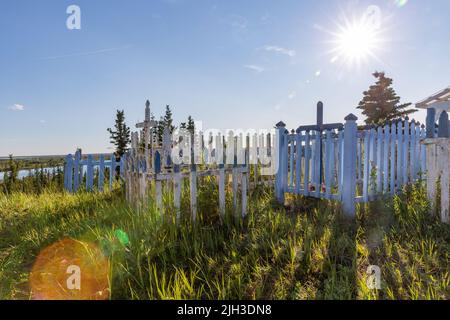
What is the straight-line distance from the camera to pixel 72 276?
2.90 m

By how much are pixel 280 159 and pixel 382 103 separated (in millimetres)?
24529

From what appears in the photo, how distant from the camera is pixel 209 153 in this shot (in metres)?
7.18

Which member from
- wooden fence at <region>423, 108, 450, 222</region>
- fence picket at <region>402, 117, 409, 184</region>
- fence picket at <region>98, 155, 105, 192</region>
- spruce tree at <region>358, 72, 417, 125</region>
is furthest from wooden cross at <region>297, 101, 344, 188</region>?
spruce tree at <region>358, 72, 417, 125</region>

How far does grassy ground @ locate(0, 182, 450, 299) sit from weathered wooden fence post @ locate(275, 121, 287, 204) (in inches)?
45.0

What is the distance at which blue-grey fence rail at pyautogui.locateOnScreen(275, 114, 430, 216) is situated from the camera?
489 centimetres

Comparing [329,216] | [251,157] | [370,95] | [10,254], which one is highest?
[370,95]

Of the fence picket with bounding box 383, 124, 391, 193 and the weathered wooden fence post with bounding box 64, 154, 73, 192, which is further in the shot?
the weathered wooden fence post with bounding box 64, 154, 73, 192

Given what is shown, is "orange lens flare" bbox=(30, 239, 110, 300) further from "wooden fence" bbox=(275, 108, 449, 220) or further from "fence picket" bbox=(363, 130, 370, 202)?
"fence picket" bbox=(363, 130, 370, 202)

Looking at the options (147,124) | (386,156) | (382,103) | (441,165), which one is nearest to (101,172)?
(147,124)

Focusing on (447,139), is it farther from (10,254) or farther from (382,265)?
(10,254)

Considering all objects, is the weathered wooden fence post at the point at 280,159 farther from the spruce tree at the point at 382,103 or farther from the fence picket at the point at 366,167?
the spruce tree at the point at 382,103

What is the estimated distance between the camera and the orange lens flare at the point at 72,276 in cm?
271
